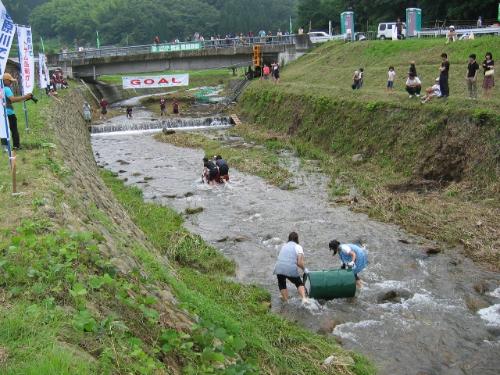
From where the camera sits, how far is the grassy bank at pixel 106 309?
5.03 m

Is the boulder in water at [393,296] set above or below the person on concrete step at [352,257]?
below

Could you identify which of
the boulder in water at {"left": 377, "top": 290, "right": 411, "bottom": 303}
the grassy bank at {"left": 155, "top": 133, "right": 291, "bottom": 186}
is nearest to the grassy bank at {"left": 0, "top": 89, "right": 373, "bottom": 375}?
the boulder in water at {"left": 377, "top": 290, "right": 411, "bottom": 303}

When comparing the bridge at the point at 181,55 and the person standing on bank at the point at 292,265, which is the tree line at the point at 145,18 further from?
the person standing on bank at the point at 292,265

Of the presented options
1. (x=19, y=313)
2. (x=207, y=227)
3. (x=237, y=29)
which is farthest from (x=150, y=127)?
(x=237, y=29)

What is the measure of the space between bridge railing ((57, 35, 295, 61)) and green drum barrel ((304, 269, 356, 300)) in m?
44.6

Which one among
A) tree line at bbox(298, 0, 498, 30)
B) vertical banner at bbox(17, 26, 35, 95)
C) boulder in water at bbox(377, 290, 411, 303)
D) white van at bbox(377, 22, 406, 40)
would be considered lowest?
boulder in water at bbox(377, 290, 411, 303)

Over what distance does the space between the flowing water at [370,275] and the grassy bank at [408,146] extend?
994mm

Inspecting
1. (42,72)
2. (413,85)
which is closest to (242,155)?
(413,85)

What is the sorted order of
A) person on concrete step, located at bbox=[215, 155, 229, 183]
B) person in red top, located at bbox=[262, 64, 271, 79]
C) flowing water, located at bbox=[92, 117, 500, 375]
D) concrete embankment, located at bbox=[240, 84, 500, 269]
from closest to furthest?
flowing water, located at bbox=[92, 117, 500, 375] < concrete embankment, located at bbox=[240, 84, 500, 269] < person on concrete step, located at bbox=[215, 155, 229, 183] < person in red top, located at bbox=[262, 64, 271, 79]

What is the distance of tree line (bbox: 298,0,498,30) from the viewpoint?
51375 millimetres

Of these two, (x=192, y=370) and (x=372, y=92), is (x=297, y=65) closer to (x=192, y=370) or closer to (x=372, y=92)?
(x=372, y=92)

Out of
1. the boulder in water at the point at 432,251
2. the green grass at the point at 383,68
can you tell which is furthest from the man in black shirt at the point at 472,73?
the boulder in water at the point at 432,251

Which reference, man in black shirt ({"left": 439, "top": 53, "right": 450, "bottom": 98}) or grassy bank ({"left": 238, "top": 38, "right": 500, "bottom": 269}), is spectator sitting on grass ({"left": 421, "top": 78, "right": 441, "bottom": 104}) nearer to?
man in black shirt ({"left": 439, "top": 53, "right": 450, "bottom": 98})

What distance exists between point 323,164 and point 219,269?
12.1 metres
